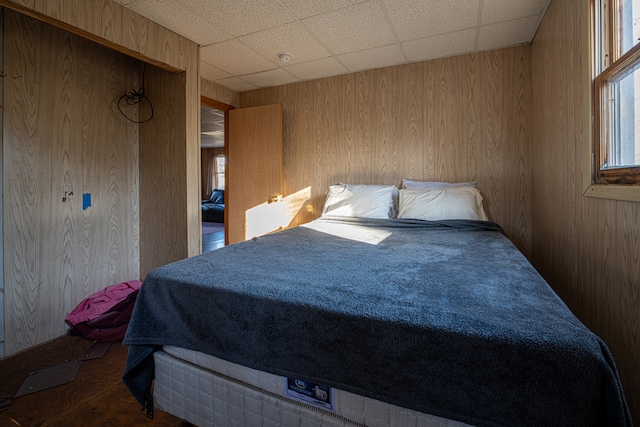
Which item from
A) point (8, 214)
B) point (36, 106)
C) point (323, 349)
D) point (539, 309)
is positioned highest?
point (36, 106)

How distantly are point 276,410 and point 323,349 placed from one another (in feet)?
0.94

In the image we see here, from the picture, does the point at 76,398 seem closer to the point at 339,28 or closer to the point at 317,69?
the point at 339,28

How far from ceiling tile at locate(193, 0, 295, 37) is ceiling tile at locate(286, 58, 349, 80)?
727mm

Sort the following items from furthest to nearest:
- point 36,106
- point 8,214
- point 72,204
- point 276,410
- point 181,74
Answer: point 181,74 < point 72,204 < point 36,106 < point 8,214 < point 276,410

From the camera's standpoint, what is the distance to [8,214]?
5.99 feet

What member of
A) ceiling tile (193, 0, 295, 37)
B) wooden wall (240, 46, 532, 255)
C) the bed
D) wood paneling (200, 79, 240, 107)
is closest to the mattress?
the bed

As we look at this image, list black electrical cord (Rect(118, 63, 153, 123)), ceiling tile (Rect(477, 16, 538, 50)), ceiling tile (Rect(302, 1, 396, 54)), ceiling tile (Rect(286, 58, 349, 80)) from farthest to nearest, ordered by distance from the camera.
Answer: ceiling tile (Rect(286, 58, 349, 80)), black electrical cord (Rect(118, 63, 153, 123)), ceiling tile (Rect(477, 16, 538, 50)), ceiling tile (Rect(302, 1, 396, 54))

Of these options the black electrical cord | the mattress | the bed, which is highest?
the black electrical cord

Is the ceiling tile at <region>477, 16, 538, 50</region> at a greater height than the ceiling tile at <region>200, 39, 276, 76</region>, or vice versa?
the ceiling tile at <region>200, 39, 276, 76</region>

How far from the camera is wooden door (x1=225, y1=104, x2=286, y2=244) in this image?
11.1 feet

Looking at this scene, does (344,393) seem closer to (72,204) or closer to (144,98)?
(72,204)

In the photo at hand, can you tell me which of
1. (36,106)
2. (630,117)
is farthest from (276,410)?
(36,106)

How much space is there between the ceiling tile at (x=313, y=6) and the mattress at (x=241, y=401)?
2.11 metres

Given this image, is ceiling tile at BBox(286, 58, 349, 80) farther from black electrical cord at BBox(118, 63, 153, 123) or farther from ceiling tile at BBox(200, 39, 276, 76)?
black electrical cord at BBox(118, 63, 153, 123)
